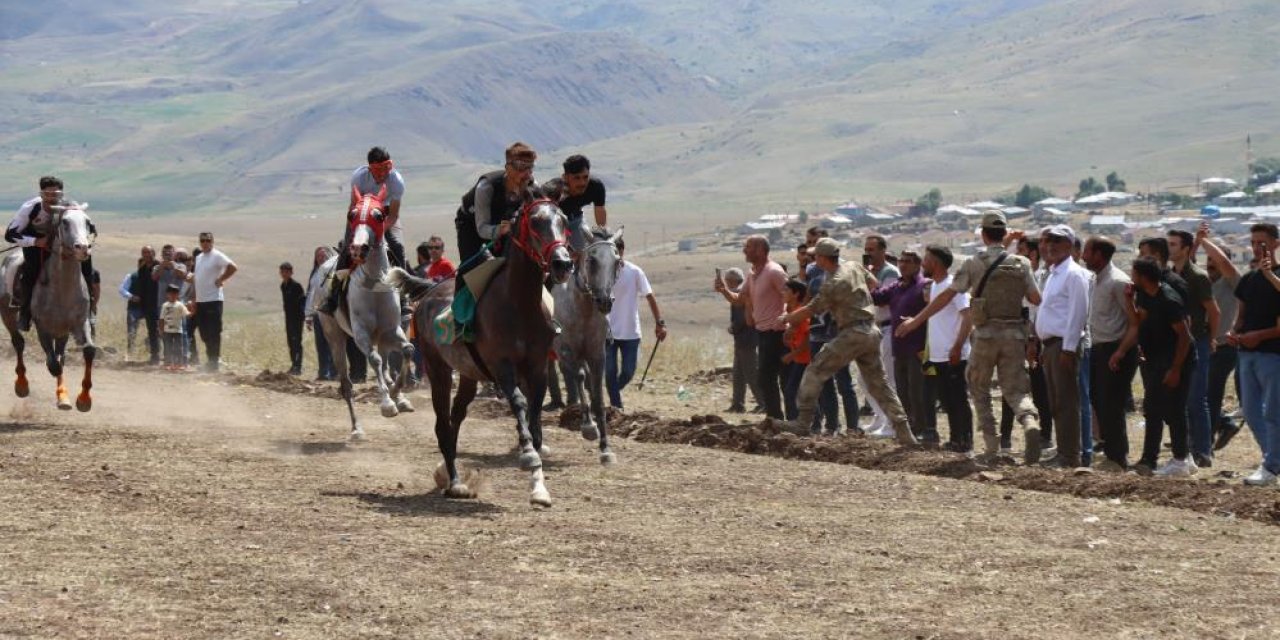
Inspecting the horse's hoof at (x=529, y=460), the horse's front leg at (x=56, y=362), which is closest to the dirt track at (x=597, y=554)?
the horse's hoof at (x=529, y=460)

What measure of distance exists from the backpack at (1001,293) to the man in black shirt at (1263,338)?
1.71m

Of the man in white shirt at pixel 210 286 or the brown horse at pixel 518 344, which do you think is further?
the man in white shirt at pixel 210 286

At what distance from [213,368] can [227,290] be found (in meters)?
71.9

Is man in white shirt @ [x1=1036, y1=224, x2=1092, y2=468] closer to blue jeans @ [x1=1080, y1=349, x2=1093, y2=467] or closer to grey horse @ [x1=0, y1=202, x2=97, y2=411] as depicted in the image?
blue jeans @ [x1=1080, y1=349, x2=1093, y2=467]

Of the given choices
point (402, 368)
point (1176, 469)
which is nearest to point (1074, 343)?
point (1176, 469)

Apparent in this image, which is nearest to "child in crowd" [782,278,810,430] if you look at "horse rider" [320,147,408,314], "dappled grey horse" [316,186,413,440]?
"dappled grey horse" [316,186,413,440]

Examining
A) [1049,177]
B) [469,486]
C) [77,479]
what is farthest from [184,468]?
[1049,177]

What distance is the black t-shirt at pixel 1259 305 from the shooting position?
15297mm

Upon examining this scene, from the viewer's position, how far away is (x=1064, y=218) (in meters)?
127

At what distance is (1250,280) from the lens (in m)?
15.4

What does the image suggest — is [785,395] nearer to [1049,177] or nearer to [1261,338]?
[1261,338]

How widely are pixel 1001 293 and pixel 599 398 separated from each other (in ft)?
11.4

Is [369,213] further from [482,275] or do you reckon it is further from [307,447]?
[482,275]

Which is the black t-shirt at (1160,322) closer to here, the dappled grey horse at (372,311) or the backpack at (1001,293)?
the backpack at (1001,293)
